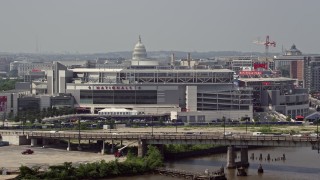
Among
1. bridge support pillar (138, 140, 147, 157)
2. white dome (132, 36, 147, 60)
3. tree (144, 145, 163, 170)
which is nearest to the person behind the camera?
tree (144, 145, 163, 170)

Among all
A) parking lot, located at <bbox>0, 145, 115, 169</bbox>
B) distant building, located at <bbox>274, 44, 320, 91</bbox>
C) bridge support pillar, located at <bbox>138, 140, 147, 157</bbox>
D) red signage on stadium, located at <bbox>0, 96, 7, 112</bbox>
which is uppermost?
distant building, located at <bbox>274, 44, 320, 91</bbox>

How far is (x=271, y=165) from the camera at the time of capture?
5241cm

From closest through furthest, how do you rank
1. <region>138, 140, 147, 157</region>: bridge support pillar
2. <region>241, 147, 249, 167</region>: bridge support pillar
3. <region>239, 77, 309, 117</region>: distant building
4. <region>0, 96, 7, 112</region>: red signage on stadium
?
<region>241, 147, 249, 167</region>: bridge support pillar, <region>138, 140, 147, 157</region>: bridge support pillar, <region>0, 96, 7, 112</region>: red signage on stadium, <region>239, 77, 309, 117</region>: distant building

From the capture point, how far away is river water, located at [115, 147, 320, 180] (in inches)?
1849

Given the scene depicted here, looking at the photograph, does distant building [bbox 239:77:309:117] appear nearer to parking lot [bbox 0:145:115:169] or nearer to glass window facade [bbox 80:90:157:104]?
glass window facade [bbox 80:90:157:104]

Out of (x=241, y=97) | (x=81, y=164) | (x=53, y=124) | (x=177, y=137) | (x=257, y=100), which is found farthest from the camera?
(x=257, y=100)

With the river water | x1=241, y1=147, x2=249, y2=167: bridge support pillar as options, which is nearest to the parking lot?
the river water

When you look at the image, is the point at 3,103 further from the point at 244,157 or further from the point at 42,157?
the point at 244,157

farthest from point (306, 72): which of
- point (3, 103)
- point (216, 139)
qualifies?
point (216, 139)

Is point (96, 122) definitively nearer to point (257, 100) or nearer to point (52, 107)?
point (52, 107)

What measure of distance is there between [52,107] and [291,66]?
220 ft

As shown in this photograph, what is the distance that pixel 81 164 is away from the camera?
46.8m

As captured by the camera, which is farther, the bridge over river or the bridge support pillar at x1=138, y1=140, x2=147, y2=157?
the bridge support pillar at x1=138, y1=140, x2=147, y2=157

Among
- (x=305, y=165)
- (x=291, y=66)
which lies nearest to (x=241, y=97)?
(x=305, y=165)
